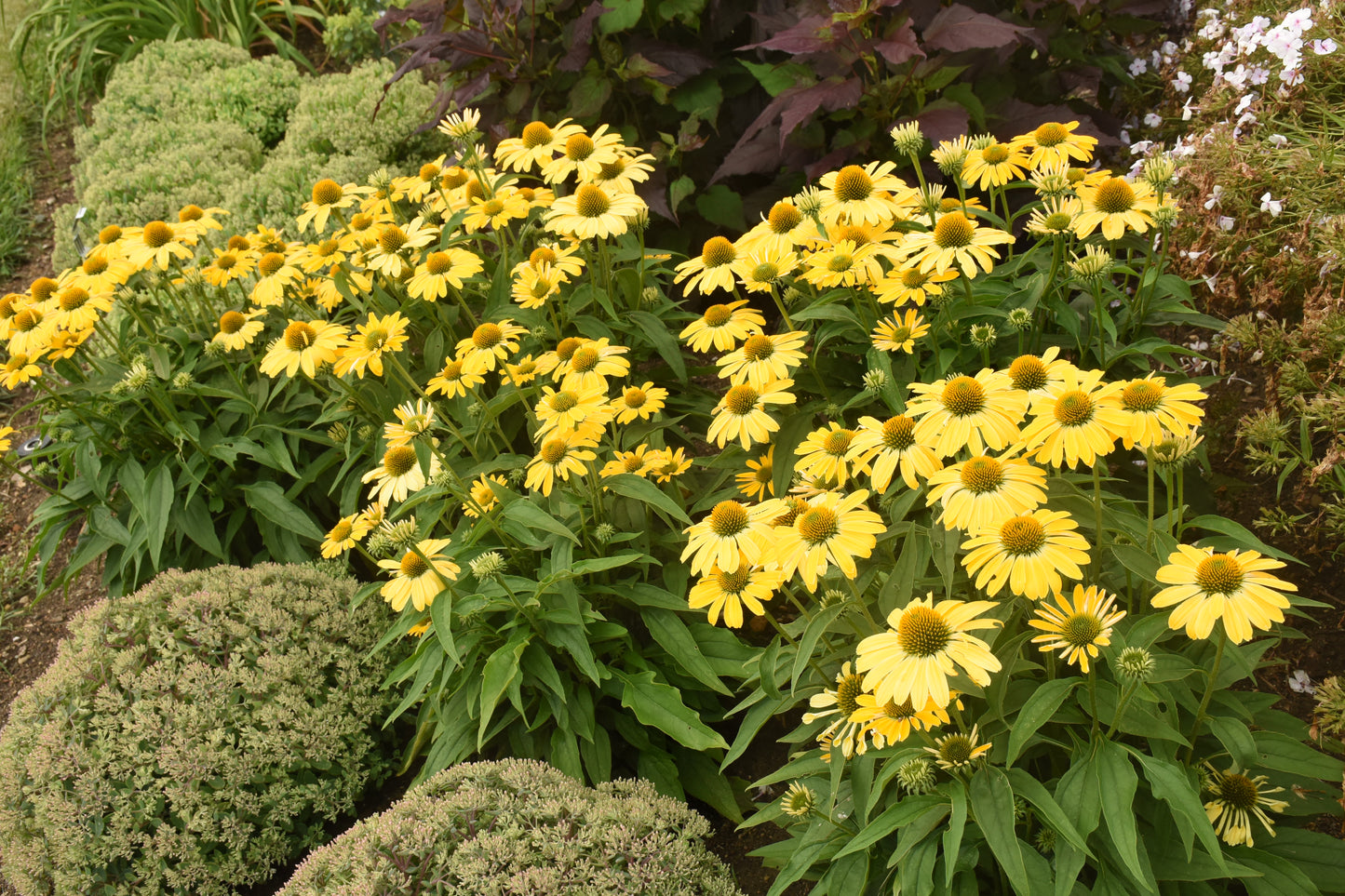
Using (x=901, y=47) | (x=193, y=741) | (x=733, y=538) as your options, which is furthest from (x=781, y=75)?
(x=193, y=741)

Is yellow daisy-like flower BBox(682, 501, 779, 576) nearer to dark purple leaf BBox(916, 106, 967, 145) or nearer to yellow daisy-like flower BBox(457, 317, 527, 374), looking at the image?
yellow daisy-like flower BBox(457, 317, 527, 374)

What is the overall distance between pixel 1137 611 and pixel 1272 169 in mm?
1308

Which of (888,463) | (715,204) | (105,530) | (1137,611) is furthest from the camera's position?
(715,204)

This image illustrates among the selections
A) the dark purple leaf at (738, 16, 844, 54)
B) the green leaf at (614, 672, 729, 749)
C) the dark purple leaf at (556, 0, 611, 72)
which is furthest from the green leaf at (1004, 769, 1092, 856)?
the dark purple leaf at (556, 0, 611, 72)

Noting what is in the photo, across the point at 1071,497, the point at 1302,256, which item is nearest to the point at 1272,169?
the point at 1302,256

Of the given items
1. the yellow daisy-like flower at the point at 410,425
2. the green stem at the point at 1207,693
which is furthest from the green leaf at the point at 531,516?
the green stem at the point at 1207,693

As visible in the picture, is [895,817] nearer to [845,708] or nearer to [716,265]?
[845,708]

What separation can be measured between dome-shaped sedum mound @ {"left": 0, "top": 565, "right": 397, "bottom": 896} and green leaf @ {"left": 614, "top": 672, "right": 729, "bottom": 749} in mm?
847

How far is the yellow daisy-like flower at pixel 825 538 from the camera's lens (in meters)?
1.50

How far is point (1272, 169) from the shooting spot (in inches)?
93.1

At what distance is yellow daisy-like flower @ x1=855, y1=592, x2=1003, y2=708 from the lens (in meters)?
1.32

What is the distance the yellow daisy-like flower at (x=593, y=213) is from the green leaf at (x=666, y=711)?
1.06 m

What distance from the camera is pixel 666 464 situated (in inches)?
90.7

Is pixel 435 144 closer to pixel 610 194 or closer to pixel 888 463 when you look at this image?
pixel 610 194
